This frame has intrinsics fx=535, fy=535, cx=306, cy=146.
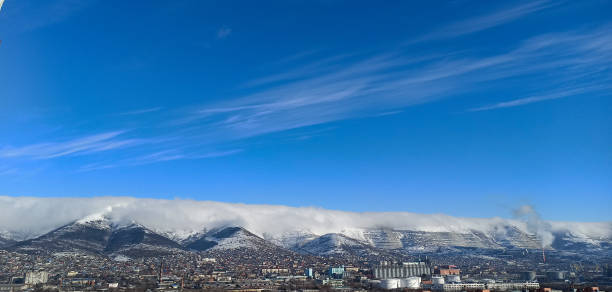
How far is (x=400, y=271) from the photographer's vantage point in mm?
137875

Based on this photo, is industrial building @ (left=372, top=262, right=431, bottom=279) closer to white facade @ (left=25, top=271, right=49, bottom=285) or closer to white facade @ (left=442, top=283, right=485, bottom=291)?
white facade @ (left=442, top=283, right=485, bottom=291)

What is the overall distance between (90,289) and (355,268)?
81472mm

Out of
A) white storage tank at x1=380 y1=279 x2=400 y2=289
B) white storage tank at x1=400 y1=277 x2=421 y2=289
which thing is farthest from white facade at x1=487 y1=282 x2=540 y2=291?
white storage tank at x1=380 y1=279 x2=400 y2=289

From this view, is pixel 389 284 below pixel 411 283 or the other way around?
the other way around

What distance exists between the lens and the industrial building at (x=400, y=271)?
13225 centimetres

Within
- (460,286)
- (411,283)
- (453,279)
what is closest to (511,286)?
(460,286)

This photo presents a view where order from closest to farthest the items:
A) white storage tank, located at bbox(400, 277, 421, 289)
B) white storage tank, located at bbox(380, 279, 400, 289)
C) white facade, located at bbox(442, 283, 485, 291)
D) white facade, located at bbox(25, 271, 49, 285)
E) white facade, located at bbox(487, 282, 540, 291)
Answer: white facade, located at bbox(487, 282, 540, 291)
white facade, located at bbox(25, 271, 49, 285)
white storage tank, located at bbox(380, 279, 400, 289)
white facade, located at bbox(442, 283, 485, 291)
white storage tank, located at bbox(400, 277, 421, 289)

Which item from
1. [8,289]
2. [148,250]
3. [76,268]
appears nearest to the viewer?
[8,289]

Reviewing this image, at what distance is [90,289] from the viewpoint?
93.2 metres

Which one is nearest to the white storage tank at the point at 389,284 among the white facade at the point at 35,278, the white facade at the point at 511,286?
the white facade at the point at 511,286

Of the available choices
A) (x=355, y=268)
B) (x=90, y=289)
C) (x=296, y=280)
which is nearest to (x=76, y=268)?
(x=90, y=289)

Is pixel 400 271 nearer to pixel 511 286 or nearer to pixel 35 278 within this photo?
pixel 511 286

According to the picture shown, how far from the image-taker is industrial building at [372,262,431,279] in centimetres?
13225

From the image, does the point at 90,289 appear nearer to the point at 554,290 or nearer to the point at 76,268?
the point at 76,268
